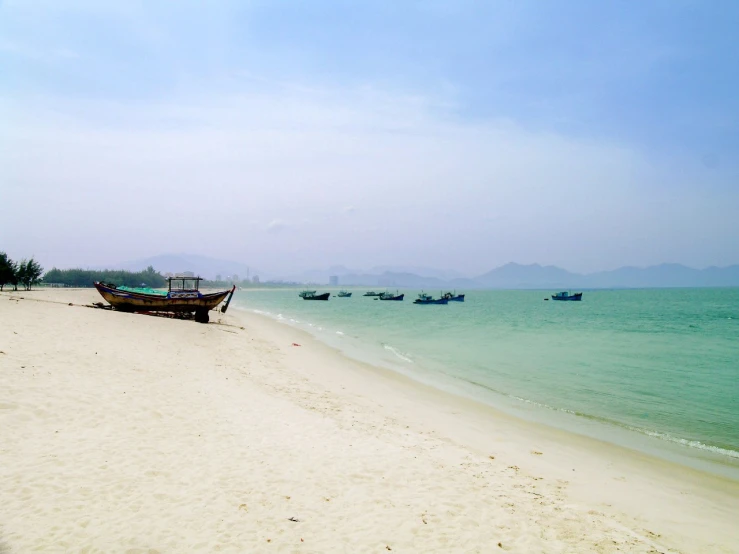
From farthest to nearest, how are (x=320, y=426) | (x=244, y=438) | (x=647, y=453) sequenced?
(x=647, y=453), (x=320, y=426), (x=244, y=438)

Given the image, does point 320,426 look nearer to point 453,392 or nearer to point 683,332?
point 453,392

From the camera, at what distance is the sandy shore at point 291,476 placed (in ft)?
16.4

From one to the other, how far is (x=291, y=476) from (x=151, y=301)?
27.3m

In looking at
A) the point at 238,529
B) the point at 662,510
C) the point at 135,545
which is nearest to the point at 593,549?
the point at 662,510

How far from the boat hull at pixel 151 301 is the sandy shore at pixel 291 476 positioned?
1788cm

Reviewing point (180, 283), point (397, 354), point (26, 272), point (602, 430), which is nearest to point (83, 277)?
point (26, 272)

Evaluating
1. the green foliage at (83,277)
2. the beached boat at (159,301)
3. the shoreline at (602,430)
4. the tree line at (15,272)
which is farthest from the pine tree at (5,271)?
the shoreline at (602,430)

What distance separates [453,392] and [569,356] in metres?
13.5

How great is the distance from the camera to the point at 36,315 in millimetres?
18000

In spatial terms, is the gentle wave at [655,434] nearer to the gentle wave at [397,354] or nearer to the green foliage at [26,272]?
the gentle wave at [397,354]

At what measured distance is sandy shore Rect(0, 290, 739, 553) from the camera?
4.98 meters

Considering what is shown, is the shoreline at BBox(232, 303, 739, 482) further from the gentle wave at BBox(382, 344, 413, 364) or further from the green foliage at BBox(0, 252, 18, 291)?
the green foliage at BBox(0, 252, 18, 291)

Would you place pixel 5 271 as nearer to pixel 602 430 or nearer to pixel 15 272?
pixel 15 272

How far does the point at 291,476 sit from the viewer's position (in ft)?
21.4
